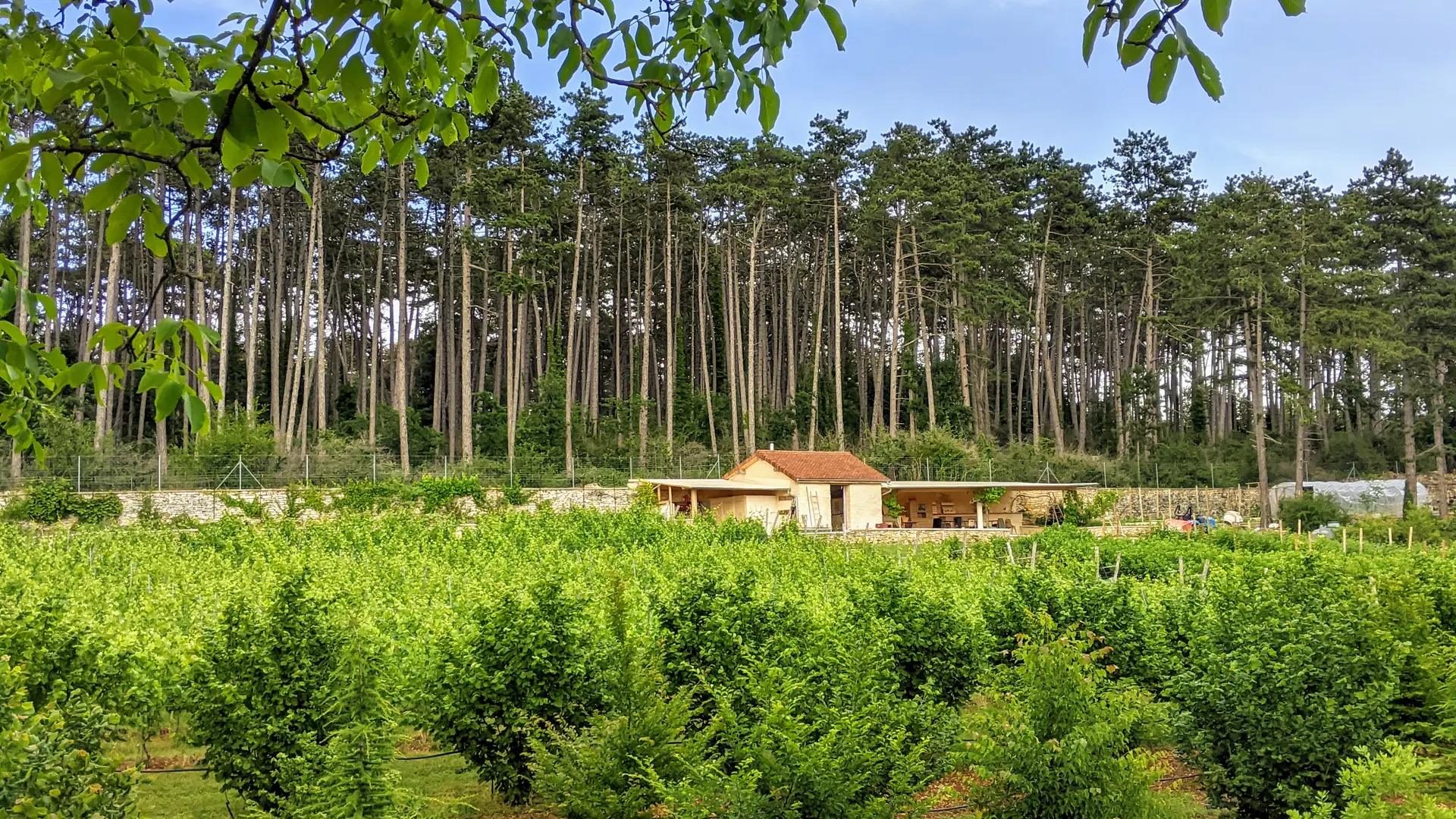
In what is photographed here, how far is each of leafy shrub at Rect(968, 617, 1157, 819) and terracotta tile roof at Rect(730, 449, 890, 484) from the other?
25.6 metres

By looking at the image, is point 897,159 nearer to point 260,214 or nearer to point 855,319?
point 855,319

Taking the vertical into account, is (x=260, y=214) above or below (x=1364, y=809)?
above

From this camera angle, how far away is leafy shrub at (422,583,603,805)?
7.33 m

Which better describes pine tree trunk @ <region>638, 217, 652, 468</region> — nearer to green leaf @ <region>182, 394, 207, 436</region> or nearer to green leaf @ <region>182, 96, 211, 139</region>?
green leaf @ <region>182, 394, 207, 436</region>

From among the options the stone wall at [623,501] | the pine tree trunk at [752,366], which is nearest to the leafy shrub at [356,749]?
the stone wall at [623,501]

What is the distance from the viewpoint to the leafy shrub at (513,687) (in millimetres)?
7328

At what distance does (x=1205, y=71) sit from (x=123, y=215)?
79.9 inches

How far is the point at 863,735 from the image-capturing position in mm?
5754

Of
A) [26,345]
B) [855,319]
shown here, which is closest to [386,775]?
[26,345]

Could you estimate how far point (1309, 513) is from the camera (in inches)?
1212

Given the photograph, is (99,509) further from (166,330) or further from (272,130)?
(272,130)

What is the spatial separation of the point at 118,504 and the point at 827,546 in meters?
18.5

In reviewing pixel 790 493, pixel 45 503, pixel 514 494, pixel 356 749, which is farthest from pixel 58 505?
pixel 356 749

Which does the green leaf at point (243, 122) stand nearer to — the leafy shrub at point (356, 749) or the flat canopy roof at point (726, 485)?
the leafy shrub at point (356, 749)
